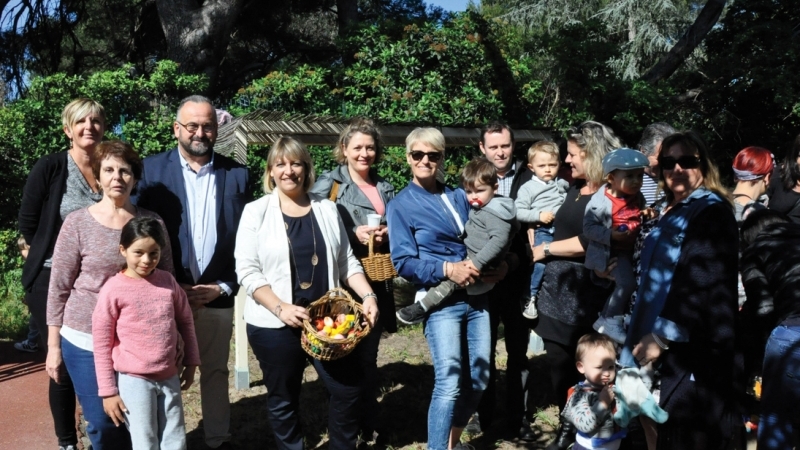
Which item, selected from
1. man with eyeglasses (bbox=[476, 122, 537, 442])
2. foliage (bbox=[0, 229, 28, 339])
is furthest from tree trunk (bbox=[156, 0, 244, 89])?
man with eyeglasses (bbox=[476, 122, 537, 442])

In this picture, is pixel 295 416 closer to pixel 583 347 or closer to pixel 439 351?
pixel 439 351

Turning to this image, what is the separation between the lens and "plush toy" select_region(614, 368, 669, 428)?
347cm

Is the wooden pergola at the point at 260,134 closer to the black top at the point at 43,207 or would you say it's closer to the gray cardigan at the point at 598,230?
the black top at the point at 43,207

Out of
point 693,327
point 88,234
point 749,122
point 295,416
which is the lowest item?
point 295,416

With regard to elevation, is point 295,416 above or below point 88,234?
below

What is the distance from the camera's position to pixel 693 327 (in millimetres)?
3359

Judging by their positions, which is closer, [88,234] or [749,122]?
[88,234]

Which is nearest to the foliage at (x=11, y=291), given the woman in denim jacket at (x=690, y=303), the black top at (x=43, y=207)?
the black top at (x=43, y=207)

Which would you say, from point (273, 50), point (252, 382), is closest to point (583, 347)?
point (252, 382)

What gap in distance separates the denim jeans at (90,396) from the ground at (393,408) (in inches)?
49.5

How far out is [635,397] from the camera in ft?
11.5

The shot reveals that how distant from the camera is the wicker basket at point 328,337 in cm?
383

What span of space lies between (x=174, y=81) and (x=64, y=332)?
458cm

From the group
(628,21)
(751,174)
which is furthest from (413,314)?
(628,21)
